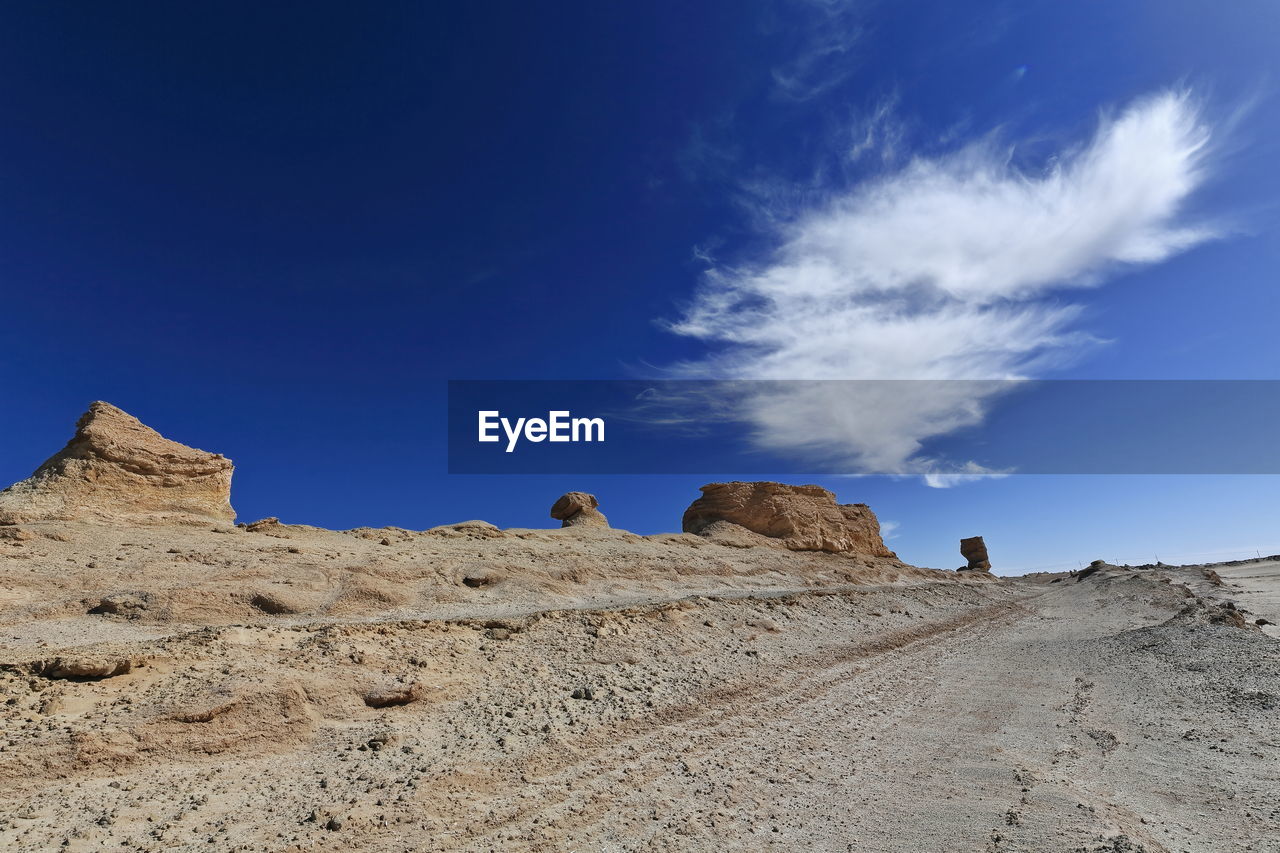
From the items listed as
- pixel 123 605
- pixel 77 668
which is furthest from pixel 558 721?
pixel 123 605

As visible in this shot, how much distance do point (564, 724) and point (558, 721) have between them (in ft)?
0.39

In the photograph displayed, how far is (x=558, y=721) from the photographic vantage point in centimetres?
859

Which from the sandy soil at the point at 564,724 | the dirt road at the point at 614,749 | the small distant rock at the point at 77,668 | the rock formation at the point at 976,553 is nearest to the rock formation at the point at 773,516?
the sandy soil at the point at 564,724

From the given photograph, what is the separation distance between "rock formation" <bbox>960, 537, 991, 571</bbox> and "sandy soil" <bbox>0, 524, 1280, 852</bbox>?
3037 inches

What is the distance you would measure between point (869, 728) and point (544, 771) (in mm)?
4900

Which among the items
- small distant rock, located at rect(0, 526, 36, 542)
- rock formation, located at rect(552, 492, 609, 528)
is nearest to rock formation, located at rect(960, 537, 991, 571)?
rock formation, located at rect(552, 492, 609, 528)

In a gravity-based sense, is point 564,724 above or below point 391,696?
below

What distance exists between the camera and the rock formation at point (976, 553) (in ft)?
279

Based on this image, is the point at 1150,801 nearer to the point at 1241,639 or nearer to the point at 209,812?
the point at 209,812

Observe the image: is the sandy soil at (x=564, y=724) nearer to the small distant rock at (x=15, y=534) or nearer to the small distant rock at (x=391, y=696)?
the small distant rock at (x=391, y=696)

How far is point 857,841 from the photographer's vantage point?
5359mm

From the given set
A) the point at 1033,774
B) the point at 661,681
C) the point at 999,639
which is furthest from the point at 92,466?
the point at 999,639

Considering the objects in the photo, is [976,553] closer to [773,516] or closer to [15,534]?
[773,516]

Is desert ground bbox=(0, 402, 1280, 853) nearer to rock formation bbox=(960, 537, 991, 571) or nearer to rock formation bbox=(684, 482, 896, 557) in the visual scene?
rock formation bbox=(684, 482, 896, 557)
